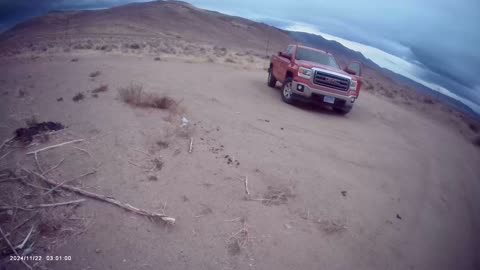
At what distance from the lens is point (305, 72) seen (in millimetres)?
9609

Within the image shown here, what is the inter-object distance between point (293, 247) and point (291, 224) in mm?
428

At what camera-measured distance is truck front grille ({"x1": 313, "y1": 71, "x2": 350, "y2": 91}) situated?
374 inches

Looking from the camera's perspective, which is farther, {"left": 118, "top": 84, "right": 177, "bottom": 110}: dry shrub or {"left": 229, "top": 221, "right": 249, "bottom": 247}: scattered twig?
{"left": 118, "top": 84, "right": 177, "bottom": 110}: dry shrub

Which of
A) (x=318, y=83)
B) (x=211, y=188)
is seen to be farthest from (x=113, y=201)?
(x=318, y=83)

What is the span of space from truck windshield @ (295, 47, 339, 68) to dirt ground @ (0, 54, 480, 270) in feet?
8.33

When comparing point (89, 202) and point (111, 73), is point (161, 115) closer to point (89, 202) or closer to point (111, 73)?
point (89, 202)

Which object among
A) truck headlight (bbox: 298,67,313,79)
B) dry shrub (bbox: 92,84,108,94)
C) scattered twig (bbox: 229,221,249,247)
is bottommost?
scattered twig (bbox: 229,221,249,247)

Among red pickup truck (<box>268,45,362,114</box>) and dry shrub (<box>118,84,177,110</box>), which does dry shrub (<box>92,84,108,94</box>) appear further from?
red pickup truck (<box>268,45,362,114</box>)

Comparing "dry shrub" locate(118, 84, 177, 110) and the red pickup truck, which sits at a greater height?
the red pickup truck

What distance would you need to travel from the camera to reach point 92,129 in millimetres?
5805

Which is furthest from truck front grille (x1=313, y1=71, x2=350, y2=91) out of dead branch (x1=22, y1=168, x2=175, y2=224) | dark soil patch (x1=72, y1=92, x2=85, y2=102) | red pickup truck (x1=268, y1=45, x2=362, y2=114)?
dead branch (x1=22, y1=168, x2=175, y2=224)

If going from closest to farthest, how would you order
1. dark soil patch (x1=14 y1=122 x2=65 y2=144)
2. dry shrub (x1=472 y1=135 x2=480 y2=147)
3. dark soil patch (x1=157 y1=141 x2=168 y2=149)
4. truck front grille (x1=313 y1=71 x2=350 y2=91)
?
dark soil patch (x1=14 y1=122 x2=65 y2=144) → dark soil patch (x1=157 y1=141 x2=168 y2=149) → truck front grille (x1=313 y1=71 x2=350 y2=91) → dry shrub (x1=472 y1=135 x2=480 y2=147)

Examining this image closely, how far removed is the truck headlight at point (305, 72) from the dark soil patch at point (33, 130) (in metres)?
6.64

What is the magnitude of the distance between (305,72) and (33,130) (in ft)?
23.6
